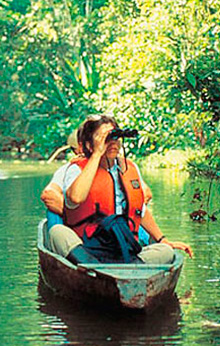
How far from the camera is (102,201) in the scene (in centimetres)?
948

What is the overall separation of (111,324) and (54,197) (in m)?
1.84

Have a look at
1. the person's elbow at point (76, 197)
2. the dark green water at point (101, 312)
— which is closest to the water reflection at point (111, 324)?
the dark green water at point (101, 312)

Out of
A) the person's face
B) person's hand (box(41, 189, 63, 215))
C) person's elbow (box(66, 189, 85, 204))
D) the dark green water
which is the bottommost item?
the dark green water

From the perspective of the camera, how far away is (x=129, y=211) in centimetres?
954

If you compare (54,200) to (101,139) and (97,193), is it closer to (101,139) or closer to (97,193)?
(97,193)

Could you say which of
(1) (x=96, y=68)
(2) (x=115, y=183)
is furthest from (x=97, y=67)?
(2) (x=115, y=183)

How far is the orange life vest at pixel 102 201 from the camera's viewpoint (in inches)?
373

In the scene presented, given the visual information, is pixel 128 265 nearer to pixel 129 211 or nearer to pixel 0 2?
pixel 129 211

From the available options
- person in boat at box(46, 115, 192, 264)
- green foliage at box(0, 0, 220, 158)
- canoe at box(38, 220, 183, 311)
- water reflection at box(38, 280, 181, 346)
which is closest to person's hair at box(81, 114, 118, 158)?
person in boat at box(46, 115, 192, 264)

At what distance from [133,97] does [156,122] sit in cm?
111

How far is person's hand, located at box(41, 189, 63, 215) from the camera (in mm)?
9945

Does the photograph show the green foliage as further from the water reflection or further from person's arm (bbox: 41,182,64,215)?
the water reflection

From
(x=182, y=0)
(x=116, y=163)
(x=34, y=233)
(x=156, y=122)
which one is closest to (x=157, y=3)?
(x=182, y=0)

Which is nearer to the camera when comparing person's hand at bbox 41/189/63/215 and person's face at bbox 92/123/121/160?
person's face at bbox 92/123/121/160
